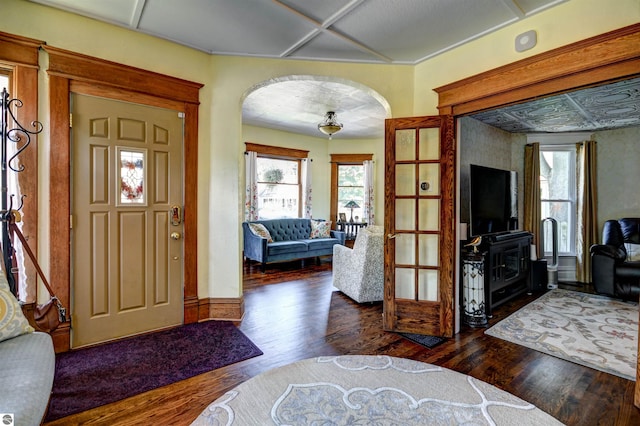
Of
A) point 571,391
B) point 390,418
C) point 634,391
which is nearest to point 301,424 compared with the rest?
point 390,418

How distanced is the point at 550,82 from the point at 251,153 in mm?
5196

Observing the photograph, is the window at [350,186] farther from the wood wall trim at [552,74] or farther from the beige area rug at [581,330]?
the wood wall trim at [552,74]

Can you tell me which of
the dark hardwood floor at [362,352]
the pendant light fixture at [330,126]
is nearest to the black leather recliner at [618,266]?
the dark hardwood floor at [362,352]

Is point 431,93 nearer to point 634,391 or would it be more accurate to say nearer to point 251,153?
point 634,391

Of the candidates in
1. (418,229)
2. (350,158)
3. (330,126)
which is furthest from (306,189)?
(418,229)

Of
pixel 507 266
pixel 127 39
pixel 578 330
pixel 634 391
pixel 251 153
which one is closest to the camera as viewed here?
pixel 634 391

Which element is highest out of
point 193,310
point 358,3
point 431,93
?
point 358,3

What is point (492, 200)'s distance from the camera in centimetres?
443

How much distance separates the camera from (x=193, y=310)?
10.6ft

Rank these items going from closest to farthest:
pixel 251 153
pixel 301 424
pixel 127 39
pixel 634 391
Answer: pixel 301 424, pixel 634 391, pixel 127 39, pixel 251 153

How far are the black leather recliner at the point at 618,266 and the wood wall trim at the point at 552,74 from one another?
317 centimetres

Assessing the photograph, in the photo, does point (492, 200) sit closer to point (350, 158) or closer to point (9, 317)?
point (350, 158)

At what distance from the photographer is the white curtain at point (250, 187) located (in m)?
6.41

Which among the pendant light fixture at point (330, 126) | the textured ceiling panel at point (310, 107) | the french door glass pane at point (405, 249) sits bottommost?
the french door glass pane at point (405, 249)
